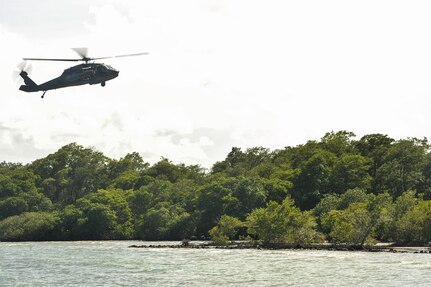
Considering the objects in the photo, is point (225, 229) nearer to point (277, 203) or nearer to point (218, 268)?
point (277, 203)

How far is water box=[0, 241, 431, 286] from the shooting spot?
5209cm

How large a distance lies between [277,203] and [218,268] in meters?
26.8

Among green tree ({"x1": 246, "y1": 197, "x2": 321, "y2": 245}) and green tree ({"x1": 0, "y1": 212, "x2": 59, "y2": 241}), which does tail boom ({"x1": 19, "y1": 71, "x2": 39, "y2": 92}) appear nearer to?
green tree ({"x1": 246, "y1": 197, "x2": 321, "y2": 245})

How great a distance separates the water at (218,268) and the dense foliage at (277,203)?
22.2 ft

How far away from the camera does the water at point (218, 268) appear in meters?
52.1

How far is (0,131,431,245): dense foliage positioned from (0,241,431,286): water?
22.2 feet

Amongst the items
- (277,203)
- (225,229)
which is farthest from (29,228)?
(277,203)

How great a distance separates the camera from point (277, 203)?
87.1 meters

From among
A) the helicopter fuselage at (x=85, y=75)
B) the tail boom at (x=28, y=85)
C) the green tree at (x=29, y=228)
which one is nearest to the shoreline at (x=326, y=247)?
the tail boom at (x=28, y=85)

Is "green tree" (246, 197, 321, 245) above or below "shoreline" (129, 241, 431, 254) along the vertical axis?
above

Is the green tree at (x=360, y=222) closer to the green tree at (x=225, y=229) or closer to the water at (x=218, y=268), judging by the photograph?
the water at (x=218, y=268)

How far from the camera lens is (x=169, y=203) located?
122 metres

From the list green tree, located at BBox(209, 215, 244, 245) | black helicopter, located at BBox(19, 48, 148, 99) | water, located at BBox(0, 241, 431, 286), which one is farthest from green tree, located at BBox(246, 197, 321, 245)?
black helicopter, located at BBox(19, 48, 148, 99)

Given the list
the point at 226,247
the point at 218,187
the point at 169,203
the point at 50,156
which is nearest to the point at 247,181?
the point at 218,187
